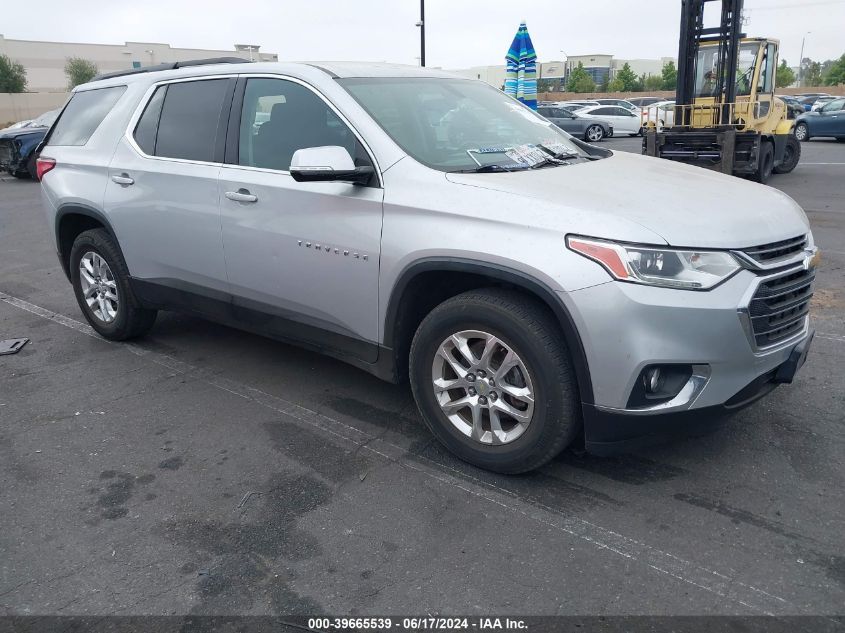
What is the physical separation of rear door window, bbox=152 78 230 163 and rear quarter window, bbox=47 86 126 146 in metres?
0.68

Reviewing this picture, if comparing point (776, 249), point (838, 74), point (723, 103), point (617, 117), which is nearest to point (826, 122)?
point (617, 117)

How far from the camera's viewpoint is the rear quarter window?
5238 mm

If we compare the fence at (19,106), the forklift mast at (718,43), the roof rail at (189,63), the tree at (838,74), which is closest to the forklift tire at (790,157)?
the forklift mast at (718,43)

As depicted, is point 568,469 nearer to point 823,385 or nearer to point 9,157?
point 823,385

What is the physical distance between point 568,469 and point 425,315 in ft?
3.41

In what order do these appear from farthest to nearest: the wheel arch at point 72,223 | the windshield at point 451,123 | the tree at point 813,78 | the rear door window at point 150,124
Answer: the tree at point 813,78, the wheel arch at point 72,223, the rear door window at point 150,124, the windshield at point 451,123

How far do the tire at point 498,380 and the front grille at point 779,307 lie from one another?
31.1 inches

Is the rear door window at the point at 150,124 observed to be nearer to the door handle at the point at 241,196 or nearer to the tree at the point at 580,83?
the door handle at the point at 241,196

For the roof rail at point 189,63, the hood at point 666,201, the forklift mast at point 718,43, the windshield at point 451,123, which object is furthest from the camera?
the forklift mast at point 718,43

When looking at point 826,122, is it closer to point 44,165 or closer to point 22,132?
point 22,132

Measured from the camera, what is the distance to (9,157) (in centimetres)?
1719

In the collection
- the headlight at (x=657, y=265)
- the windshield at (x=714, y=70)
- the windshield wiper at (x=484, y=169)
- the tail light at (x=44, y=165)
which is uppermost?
the windshield at (x=714, y=70)

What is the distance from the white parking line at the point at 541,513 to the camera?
2.59 metres

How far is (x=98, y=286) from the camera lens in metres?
5.46
